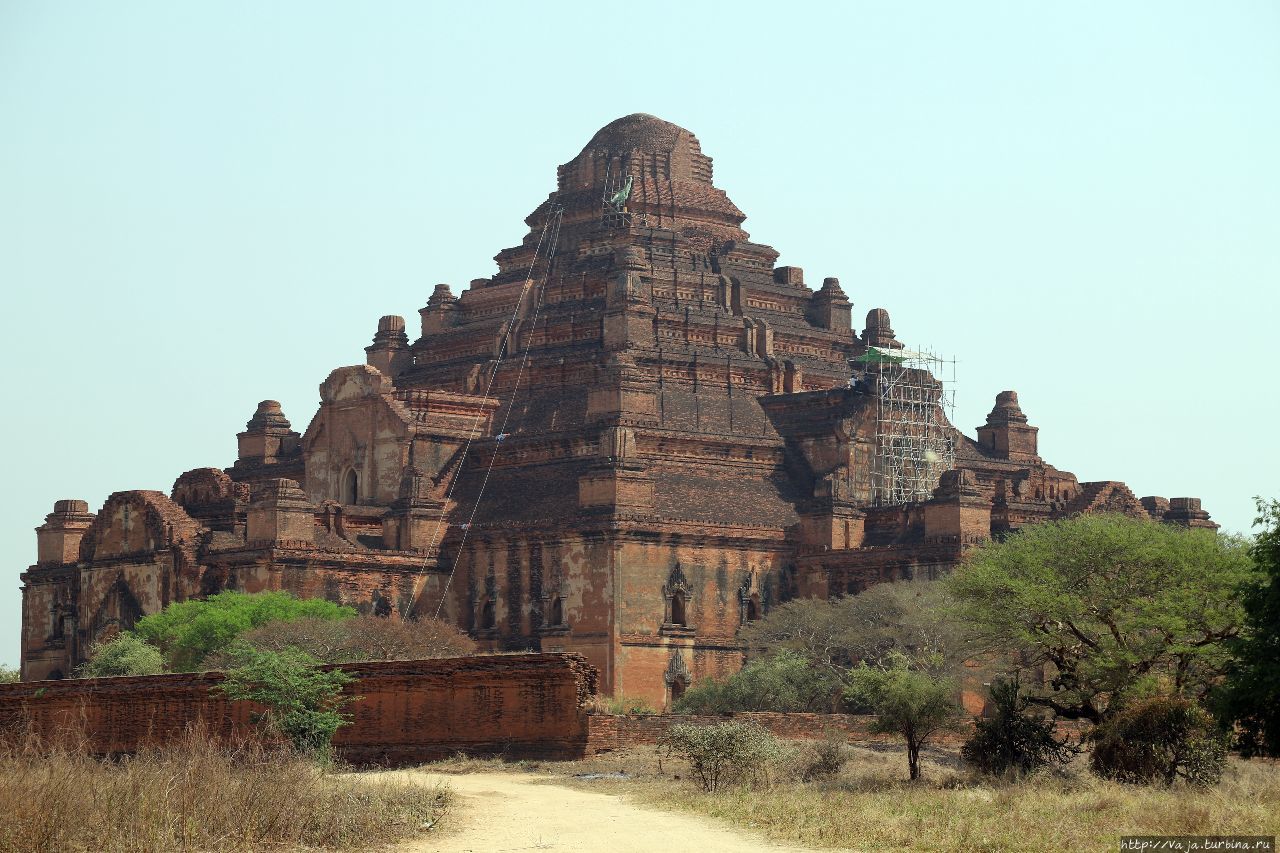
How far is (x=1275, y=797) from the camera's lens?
32312 mm

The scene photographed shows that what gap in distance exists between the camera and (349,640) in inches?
2028

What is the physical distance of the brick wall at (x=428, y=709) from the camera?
38.5 metres

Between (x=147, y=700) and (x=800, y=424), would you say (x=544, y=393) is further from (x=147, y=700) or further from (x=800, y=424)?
(x=147, y=700)

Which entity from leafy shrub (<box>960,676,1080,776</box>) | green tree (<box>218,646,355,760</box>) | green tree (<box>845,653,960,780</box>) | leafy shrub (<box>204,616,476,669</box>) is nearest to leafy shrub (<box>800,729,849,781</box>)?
green tree (<box>845,653,960,780</box>)

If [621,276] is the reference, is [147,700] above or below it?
below

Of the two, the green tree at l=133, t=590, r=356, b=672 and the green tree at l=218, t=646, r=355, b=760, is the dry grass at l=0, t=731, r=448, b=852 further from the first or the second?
→ the green tree at l=133, t=590, r=356, b=672

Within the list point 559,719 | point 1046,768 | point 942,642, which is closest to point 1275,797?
point 1046,768

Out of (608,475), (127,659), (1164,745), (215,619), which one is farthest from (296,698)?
(608,475)

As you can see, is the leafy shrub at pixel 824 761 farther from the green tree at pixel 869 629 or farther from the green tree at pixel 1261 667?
the green tree at pixel 869 629

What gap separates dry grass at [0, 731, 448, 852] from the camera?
25.9 meters

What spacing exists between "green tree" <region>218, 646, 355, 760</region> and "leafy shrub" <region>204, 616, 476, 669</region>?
8.81 m

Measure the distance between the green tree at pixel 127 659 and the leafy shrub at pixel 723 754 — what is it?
69.3 feet

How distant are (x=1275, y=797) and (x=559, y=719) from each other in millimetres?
11857

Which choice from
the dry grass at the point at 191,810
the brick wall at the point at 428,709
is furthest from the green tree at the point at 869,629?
the dry grass at the point at 191,810
